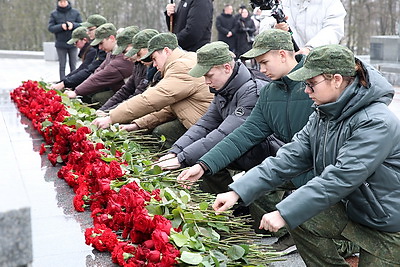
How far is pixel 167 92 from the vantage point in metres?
5.64

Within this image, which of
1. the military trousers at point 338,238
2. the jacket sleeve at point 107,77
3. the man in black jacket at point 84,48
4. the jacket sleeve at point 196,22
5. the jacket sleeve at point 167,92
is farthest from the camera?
the man in black jacket at point 84,48

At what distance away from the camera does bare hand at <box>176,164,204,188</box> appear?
163 inches

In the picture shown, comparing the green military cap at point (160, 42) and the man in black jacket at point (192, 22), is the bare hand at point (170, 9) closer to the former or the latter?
the man in black jacket at point (192, 22)

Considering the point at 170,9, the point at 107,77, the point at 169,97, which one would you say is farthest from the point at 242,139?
the point at 107,77

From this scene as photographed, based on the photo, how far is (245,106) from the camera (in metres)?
4.71

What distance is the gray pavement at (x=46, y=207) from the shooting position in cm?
291

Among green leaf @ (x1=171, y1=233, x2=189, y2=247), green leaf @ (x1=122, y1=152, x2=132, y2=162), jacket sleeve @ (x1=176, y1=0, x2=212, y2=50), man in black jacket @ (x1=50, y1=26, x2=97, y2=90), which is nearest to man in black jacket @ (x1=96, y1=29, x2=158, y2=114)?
jacket sleeve @ (x1=176, y1=0, x2=212, y2=50)

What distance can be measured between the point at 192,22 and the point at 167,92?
1.73 meters

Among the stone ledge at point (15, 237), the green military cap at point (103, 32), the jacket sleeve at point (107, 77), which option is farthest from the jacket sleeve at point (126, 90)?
the stone ledge at point (15, 237)

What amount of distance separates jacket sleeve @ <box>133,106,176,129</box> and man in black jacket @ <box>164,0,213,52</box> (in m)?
1.36

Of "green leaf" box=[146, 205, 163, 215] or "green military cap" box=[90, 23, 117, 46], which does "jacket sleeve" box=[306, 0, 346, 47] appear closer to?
"green leaf" box=[146, 205, 163, 215]

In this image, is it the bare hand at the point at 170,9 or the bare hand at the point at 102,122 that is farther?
the bare hand at the point at 170,9

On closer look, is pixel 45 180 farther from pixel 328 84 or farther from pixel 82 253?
pixel 328 84

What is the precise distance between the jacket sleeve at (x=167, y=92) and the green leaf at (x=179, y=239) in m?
2.68
